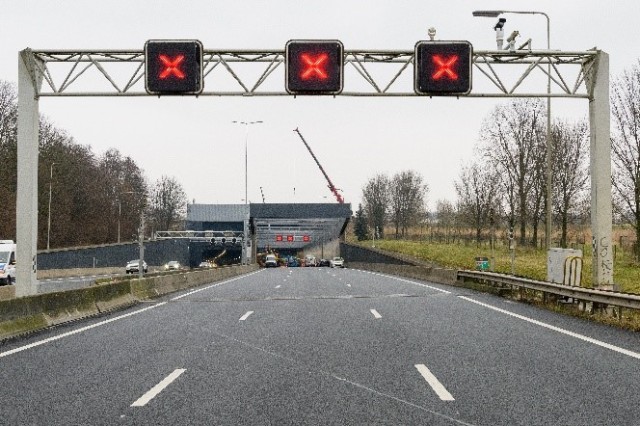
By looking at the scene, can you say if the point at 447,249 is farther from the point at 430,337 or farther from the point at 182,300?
the point at 430,337

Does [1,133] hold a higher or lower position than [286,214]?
higher

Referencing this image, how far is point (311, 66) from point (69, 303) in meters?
8.01

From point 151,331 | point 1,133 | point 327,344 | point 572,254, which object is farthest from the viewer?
point 1,133

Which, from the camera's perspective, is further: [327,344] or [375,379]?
[327,344]

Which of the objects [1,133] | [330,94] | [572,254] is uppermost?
[1,133]

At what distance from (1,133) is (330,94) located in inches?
2078

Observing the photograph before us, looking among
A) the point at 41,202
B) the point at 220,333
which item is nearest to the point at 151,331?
the point at 220,333

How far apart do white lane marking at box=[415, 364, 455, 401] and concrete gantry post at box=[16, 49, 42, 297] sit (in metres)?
12.0

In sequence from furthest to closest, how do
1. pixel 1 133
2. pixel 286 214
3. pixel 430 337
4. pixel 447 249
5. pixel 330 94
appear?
pixel 286 214, pixel 447 249, pixel 1 133, pixel 330 94, pixel 430 337

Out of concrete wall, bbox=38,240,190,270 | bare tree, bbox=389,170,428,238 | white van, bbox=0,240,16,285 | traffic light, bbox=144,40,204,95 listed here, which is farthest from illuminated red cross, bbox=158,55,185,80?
bare tree, bbox=389,170,428,238

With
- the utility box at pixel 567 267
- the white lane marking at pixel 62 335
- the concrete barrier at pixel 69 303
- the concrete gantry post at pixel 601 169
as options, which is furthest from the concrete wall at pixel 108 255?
the concrete gantry post at pixel 601 169

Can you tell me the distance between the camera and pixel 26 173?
18.3 metres

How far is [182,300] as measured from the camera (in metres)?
24.0

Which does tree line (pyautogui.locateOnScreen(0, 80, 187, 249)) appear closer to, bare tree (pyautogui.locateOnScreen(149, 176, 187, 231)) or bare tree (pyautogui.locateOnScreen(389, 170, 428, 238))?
bare tree (pyautogui.locateOnScreen(149, 176, 187, 231))
